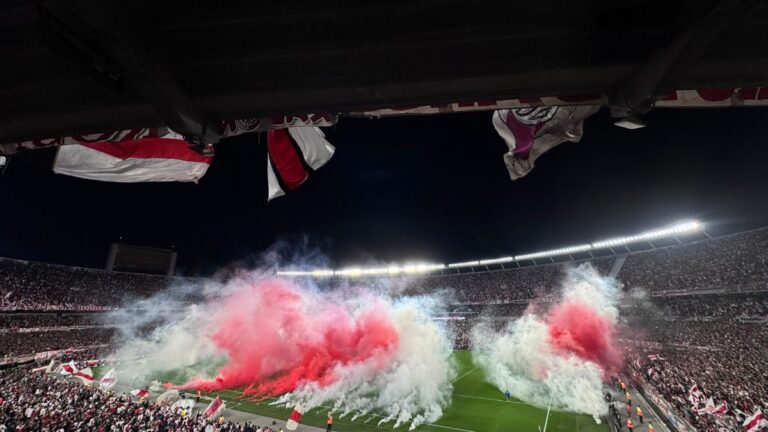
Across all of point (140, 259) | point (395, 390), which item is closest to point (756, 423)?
point (395, 390)

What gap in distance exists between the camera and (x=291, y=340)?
27094mm

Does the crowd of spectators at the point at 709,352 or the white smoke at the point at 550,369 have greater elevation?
the crowd of spectators at the point at 709,352

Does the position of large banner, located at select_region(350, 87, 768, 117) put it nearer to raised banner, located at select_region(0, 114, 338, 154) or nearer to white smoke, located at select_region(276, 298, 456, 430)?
raised banner, located at select_region(0, 114, 338, 154)

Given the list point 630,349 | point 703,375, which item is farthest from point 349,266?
point 703,375

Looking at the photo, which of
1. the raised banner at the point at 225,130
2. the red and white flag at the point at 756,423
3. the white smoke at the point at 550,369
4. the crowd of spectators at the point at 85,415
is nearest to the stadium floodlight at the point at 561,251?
the white smoke at the point at 550,369

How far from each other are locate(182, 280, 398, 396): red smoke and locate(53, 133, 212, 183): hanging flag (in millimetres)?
21809

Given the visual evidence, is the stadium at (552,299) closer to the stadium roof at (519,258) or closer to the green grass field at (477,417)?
the green grass field at (477,417)

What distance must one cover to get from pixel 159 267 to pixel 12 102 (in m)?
63.3

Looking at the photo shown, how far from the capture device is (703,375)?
19.2 meters

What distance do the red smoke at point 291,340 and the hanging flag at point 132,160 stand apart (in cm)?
2181

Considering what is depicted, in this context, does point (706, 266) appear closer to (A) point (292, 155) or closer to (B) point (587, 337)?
(B) point (587, 337)

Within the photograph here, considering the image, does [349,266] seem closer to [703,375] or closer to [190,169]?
[703,375]

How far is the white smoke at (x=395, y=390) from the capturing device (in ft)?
67.5

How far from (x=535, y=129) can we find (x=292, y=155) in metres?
3.92
